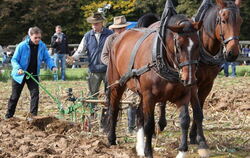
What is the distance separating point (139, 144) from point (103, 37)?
2632mm

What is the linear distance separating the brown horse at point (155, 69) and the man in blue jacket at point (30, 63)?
6.55 feet

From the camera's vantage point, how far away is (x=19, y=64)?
962 cm

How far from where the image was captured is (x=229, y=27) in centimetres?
713

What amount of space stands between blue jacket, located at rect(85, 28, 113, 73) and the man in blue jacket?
2.30ft

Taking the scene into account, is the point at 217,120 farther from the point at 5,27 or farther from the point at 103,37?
the point at 5,27

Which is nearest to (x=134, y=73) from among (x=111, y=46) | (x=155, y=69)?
(x=155, y=69)

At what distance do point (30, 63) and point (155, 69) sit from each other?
3.76m

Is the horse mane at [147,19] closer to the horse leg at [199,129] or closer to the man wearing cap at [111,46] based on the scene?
the man wearing cap at [111,46]

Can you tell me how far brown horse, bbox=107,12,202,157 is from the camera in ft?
20.0

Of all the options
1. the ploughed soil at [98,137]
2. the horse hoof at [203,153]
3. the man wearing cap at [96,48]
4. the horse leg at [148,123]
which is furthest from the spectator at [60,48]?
the horse hoof at [203,153]

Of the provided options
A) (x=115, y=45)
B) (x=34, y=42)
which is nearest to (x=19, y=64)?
(x=34, y=42)

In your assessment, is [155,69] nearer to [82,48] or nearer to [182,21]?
[182,21]

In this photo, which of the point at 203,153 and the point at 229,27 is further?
the point at 229,27

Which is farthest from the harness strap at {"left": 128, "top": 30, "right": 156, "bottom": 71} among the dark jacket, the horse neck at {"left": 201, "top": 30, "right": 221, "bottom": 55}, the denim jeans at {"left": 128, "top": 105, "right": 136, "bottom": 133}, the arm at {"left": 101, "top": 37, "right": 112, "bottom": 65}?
the dark jacket
